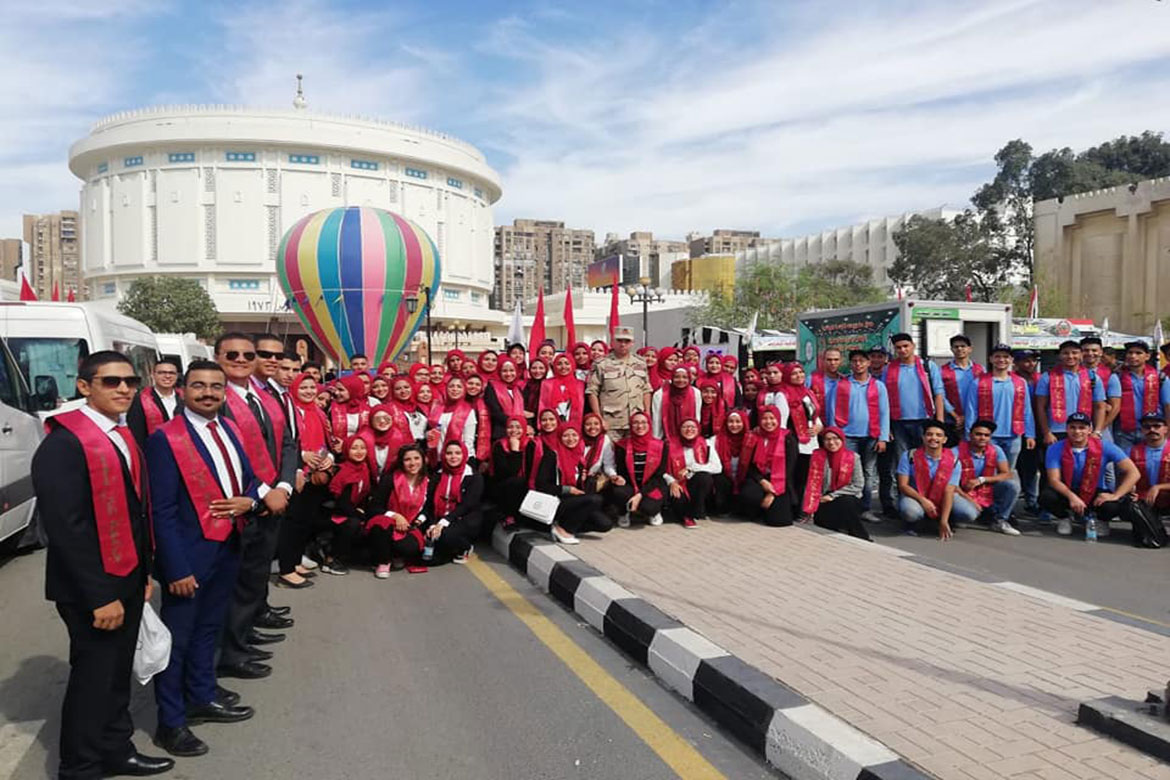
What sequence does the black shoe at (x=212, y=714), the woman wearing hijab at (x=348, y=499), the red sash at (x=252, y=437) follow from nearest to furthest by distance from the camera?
the black shoe at (x=212, y=714)
the red sash at (x=252, y=437)
the woman wearing hijab at (x=348, y=499)

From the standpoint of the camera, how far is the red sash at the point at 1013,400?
8.75 meters

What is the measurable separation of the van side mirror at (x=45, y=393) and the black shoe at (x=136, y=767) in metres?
5.02

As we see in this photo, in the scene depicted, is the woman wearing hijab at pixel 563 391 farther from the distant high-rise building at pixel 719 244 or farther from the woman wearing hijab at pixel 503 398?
the distant high-rise building at pixel 719 244

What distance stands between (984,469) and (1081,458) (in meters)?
0.91

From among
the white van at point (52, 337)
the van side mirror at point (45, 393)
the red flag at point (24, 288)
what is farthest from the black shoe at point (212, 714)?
the red flag at point (24, 288)

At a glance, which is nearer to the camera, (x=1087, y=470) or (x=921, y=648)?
(x=921, y=648)

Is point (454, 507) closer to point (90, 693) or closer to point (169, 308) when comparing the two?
point (90, 693)

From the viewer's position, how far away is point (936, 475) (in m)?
8.12

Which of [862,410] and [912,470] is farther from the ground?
[862,410]

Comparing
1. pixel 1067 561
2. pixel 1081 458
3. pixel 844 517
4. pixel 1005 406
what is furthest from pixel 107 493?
pixel 1081 458

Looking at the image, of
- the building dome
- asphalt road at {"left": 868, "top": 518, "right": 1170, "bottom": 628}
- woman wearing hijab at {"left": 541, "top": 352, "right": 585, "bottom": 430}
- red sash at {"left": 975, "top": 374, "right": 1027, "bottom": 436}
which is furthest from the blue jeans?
the building dome

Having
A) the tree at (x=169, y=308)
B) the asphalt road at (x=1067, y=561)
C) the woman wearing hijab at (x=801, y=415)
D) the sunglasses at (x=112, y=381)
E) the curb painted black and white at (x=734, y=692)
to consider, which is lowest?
the asphalt road at (x=1067, y=561)

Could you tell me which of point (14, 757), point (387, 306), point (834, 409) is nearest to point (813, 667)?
point (14, 757)

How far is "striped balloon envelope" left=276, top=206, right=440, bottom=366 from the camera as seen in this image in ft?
96.1
